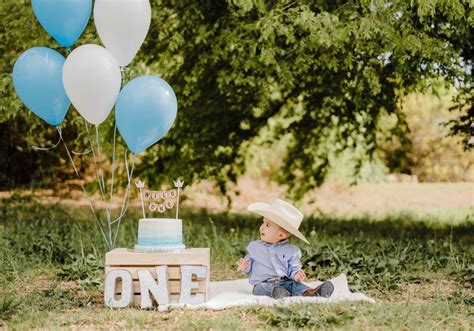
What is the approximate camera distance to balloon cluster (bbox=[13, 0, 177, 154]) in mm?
5090

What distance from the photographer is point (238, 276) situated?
5996 millimetres

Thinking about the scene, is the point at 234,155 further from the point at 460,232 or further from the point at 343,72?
the point at 460,232

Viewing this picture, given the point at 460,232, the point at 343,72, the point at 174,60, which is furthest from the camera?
the point at 460,232

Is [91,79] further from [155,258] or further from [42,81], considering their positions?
[155,258]

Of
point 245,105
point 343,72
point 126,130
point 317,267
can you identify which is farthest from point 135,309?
point 245,105

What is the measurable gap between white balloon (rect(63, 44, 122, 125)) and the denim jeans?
5.41 feet

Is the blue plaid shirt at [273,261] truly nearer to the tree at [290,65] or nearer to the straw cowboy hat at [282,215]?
the straw cowboy hat at [282,215]

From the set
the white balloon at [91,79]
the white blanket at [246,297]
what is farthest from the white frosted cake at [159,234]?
the white balloon at [91,79]

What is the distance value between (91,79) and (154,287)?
58.1 inches

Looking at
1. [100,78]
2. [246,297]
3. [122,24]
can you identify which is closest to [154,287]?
[246,297]

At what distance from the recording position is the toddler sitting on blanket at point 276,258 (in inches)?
197

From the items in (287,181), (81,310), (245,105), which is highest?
(245,105)

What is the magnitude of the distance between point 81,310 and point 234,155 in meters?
5.58

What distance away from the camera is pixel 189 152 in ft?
31.8
